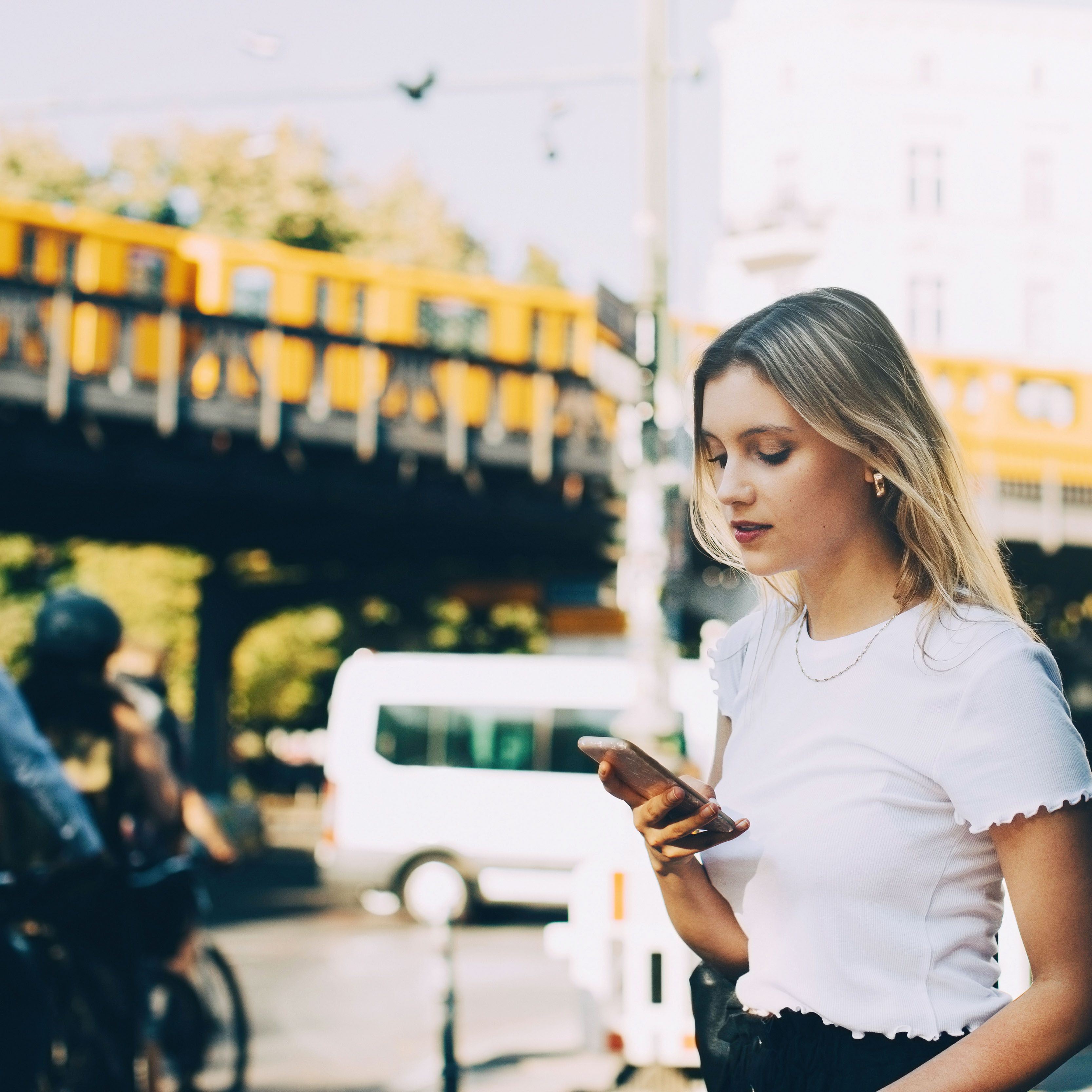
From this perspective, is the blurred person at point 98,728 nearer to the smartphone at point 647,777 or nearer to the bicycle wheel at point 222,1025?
the bicycle wheel at point 222,1025

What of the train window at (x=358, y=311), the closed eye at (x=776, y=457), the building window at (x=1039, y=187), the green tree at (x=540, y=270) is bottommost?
the closed eye at (x=776, y=457)

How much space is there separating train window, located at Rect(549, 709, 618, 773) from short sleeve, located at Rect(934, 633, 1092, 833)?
1310cm

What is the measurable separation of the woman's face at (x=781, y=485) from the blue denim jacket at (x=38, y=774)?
2.21 meters

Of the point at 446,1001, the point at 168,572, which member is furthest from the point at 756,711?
the point at 168,572

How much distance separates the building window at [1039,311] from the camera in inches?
1716

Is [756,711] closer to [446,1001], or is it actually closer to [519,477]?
[446,1001]

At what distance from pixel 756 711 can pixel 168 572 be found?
1413 inches

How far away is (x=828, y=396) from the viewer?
1.66m

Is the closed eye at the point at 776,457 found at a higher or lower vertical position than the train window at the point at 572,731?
higher

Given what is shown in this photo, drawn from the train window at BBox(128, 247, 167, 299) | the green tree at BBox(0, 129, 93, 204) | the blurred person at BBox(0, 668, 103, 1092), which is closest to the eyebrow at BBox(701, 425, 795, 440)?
the blurred person at BBox(0, 668, 103, 1092)

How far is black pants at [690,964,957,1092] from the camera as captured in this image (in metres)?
1.55

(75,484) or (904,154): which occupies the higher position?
(904,154)

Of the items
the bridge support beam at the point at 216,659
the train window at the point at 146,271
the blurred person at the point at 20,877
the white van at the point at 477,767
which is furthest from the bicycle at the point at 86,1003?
the bridge support beam at the point at 216,659

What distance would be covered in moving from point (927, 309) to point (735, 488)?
43.6 metres
